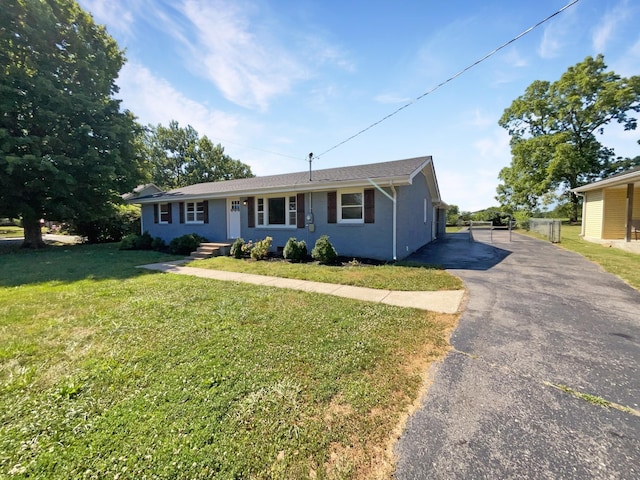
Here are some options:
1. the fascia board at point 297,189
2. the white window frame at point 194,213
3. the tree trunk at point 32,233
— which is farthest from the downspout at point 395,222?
the tree trunk at point 32,233

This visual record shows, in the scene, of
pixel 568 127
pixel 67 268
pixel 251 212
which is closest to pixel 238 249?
pixel 251 212

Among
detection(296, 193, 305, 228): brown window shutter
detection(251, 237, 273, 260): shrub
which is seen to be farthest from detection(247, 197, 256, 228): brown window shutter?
detection(296, 193, 305, 228): brown window shutter

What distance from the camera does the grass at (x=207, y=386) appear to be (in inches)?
69.6

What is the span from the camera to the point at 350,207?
10.0 metres

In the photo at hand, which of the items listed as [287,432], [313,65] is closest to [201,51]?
[313,65]

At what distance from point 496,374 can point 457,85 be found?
24.6ft

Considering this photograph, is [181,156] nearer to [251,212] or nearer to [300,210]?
[251,212]

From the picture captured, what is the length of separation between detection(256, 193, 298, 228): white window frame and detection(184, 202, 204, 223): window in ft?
12.3

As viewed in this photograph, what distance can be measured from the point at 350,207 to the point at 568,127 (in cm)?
2994

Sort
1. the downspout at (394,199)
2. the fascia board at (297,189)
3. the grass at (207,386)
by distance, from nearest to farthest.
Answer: the grass at (207,386) < the fascia board at (297,189) < the downspout at (394,199)

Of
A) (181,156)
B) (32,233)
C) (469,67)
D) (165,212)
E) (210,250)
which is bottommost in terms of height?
(210,250)

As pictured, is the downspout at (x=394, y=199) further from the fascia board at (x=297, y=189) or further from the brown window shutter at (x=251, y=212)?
the brown window shutter at (x=251, y=212)

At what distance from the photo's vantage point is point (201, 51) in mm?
9312

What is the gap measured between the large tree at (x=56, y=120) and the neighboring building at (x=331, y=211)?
2.89 metres
